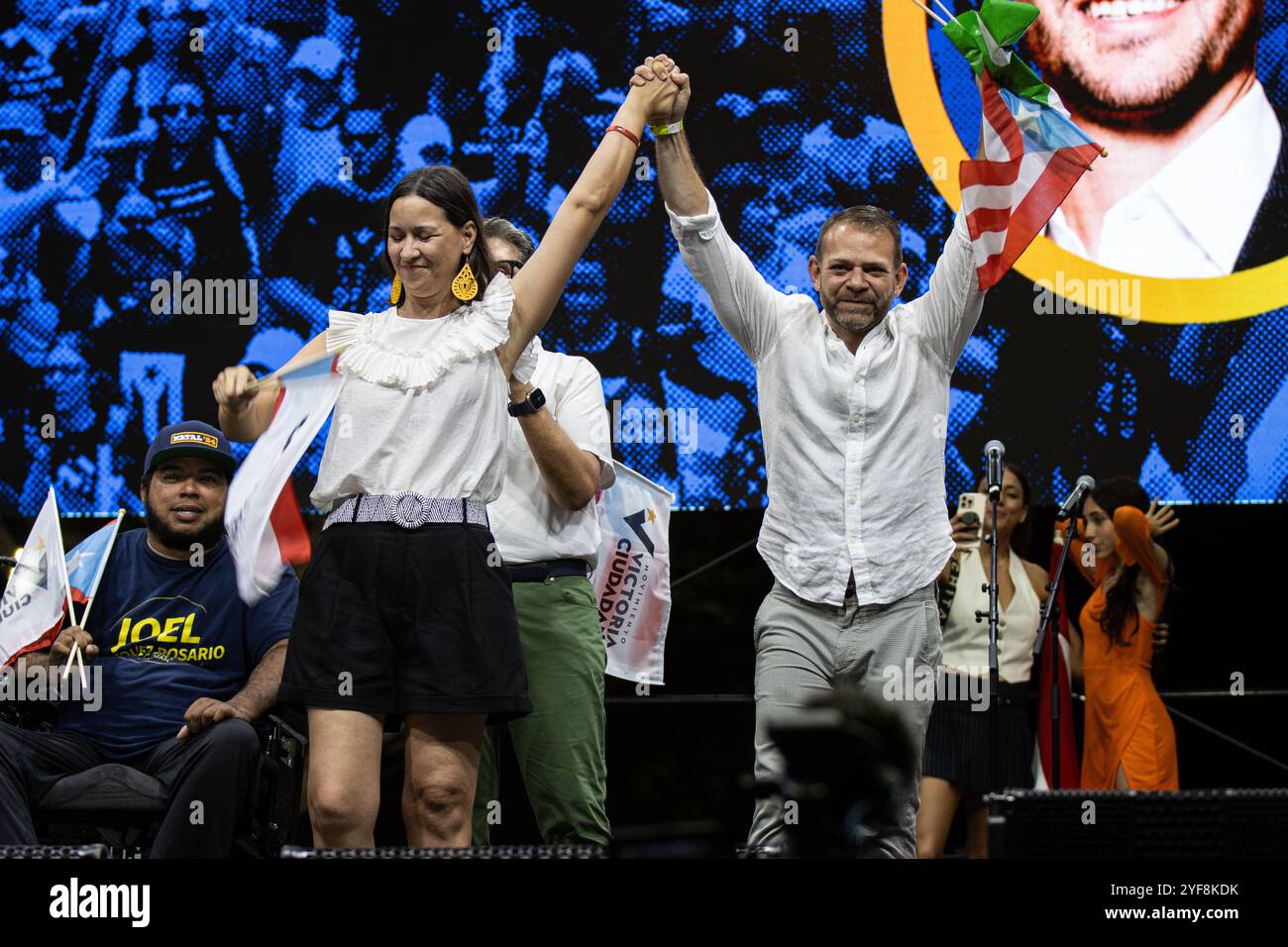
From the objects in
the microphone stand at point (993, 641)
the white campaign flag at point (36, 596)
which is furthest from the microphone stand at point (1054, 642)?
the white campaign flag at point (36, 596)

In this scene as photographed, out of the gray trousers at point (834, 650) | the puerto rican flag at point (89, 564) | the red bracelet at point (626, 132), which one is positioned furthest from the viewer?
the puerto rican flag at point (89, 564)

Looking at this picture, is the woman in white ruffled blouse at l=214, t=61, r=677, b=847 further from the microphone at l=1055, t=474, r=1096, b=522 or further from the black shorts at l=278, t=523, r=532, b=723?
the microphone at l=1055, t=474, r=1096, b=522

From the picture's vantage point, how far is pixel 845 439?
342cm

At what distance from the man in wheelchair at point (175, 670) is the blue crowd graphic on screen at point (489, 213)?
4.31ft

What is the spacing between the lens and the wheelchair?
357cm

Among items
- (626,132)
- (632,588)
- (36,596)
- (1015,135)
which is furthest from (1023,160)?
(36,596)

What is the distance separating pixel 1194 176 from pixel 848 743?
389 cm

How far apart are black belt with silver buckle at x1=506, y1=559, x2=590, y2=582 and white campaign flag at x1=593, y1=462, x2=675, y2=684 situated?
0.71m

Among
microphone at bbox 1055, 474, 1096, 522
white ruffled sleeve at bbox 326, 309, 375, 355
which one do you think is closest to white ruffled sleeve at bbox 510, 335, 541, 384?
white ruffled sleeve at bbox 326, 309, 375, 355

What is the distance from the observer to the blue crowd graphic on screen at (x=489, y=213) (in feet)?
17.4

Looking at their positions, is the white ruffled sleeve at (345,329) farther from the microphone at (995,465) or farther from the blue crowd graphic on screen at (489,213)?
the blue crowd graphic on screen at (489,213)
